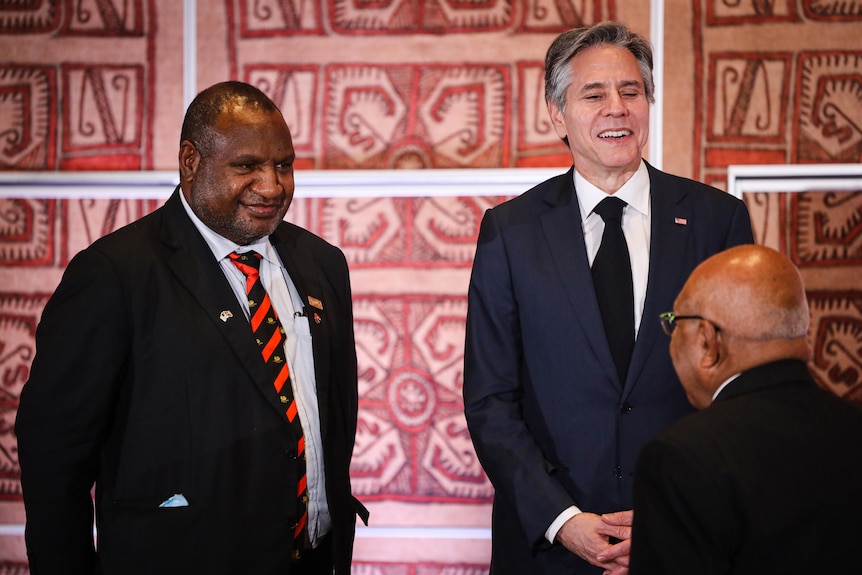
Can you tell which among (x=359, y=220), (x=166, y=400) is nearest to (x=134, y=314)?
Answer: (x=166, y=400)

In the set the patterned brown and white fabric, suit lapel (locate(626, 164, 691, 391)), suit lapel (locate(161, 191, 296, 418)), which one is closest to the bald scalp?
suit lapel (locate(626, 164, 691, 391))

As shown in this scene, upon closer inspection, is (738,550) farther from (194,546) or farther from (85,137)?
(85,137)

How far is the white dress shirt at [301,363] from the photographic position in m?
2.05

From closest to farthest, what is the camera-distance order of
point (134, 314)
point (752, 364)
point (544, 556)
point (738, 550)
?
point (738, 550) → point (752, 364) → point (134, 314) → point (544, 556)

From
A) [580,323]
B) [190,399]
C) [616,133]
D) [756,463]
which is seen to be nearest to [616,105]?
[616,133]

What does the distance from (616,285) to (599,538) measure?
0.57m

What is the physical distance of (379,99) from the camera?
11.0ft

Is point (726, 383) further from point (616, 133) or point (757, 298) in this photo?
point (616, 133)

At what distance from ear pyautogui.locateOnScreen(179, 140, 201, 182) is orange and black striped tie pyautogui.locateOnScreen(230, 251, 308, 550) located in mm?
209

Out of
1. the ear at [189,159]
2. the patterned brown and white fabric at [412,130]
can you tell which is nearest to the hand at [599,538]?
the ear at [189,159]

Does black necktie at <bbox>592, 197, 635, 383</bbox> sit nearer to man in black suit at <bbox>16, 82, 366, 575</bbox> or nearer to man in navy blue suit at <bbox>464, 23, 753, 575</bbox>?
man in navy blue suit at <bbox>464, 23, 753, 575</bbox>

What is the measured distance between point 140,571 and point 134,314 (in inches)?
21.6

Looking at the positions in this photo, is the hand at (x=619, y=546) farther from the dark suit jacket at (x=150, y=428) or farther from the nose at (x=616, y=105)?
the nose at (x=616, y=105)

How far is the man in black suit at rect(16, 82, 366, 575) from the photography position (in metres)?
1.87
